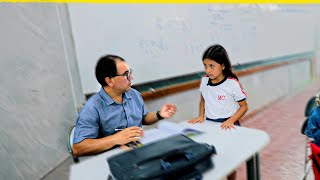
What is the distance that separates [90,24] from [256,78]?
255cm

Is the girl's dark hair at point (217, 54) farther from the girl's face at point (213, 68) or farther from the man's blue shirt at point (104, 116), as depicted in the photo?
the man's blue shirt at point (104, 116)

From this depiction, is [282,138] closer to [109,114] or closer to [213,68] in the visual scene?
[213,68]

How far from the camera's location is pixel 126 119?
4.17ft

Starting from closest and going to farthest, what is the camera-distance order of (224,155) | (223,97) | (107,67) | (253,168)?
(224,155) < (253,168) < (107,67) < (223,97)

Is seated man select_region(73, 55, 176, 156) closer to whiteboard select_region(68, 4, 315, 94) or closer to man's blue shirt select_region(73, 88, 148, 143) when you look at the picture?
man's blue shirt select_region(73, 88, 148, 143)

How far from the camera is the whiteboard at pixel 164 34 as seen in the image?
5.19 ft

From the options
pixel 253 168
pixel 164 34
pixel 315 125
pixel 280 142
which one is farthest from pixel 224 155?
pixel 280 142

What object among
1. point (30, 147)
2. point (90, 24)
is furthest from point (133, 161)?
point (90, 24)

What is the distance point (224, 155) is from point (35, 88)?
1.05m

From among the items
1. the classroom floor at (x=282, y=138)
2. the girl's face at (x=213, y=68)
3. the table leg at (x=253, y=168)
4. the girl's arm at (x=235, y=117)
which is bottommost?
the classroom floor at (x=282, y=138)

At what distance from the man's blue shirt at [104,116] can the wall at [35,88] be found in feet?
1.22

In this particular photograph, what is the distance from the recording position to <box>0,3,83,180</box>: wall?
122cm

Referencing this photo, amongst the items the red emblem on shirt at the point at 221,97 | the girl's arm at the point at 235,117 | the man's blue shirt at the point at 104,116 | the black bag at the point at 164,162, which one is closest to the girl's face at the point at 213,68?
the red emblem on shirt at the point at 221,97

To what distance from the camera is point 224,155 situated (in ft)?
2.99
